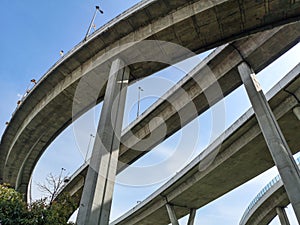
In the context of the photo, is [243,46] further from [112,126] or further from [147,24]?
[112,126]

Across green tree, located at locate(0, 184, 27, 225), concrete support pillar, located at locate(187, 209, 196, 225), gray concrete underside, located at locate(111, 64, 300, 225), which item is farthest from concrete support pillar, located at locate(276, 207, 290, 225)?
green tree, located at locate(0, 184, 27, 225)

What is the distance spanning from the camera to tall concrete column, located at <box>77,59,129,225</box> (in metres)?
9.77

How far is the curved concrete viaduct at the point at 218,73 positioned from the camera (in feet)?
46.8

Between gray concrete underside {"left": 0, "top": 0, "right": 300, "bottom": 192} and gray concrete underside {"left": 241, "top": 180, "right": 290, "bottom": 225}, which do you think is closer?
gray concrete underside {"left": 0, "top": 0, "right": 300, "bottom": 192}

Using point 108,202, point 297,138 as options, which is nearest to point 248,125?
point 297,138

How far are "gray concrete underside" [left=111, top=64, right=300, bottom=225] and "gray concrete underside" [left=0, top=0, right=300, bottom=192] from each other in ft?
13.1

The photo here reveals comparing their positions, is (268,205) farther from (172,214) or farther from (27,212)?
(27,212)

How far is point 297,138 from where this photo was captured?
21.2m

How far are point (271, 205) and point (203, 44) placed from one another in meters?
26.1

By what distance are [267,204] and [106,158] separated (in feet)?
89.5

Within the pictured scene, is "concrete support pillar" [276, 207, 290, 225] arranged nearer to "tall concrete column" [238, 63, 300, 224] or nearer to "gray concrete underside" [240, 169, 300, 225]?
"gray concrete underside" [240, 169, 300, 225]

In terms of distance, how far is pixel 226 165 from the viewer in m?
23.2

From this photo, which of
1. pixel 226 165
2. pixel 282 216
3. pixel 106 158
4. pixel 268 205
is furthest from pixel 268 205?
pixel 106 158

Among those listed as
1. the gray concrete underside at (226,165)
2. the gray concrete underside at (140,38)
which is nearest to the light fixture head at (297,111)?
the gray concrete underside at (226,165)
